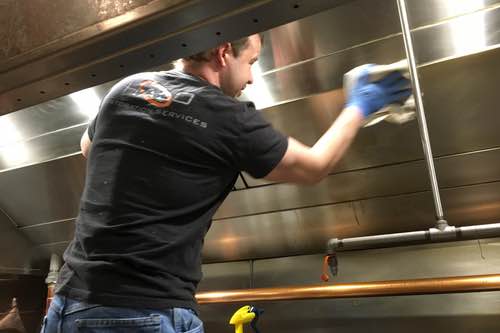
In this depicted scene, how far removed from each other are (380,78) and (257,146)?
15.5 inches

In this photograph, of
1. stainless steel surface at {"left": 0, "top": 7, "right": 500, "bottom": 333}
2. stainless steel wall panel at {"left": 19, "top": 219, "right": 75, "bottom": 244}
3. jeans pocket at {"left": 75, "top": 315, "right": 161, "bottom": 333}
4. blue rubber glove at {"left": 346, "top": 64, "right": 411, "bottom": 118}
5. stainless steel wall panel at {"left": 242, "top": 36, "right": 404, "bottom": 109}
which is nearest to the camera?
jeans pocket at {"left": 75, "top": 315, "right": 161, "bottom": 333}

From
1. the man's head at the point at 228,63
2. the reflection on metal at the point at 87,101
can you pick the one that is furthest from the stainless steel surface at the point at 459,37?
the reflection on metal at the point at 87,101

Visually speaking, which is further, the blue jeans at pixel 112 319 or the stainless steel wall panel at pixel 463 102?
the stainless steel wall panel at pixel 463 102

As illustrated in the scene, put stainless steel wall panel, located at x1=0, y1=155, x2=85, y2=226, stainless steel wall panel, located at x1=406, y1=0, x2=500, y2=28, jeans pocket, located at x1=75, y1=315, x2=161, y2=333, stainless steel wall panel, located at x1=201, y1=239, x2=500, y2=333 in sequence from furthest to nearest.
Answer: stainless steel wall panel, located at x1=0, y1=155, x2=85, y2=226 < stainless steel wall panel, located at x1=201, y1=239, x2=500, y2=333 < stainless steel wall panel, located at x1=406, y1=0, x2=500, y2=28 < jeans pocket, located at x1=75, y1=315, x2=161, y2=333

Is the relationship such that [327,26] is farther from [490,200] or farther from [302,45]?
[490,200]

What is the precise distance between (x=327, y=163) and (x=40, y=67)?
50cm

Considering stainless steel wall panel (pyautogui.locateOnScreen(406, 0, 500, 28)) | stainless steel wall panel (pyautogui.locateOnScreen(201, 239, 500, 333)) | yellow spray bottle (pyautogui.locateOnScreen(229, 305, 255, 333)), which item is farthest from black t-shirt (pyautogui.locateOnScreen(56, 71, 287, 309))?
stainless steel wall panel (pyautogui.locateOnScreen(201, 239, 500, 333))

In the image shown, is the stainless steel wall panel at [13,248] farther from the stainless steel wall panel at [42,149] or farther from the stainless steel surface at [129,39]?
the stainless steel surface at [129,39]

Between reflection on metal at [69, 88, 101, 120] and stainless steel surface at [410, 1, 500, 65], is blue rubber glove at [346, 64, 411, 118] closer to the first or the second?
stainless steel surface at [410, 1, 500, 65]

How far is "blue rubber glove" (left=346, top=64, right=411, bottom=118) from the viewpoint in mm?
812

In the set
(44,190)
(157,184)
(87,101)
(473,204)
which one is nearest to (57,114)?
(87,101)

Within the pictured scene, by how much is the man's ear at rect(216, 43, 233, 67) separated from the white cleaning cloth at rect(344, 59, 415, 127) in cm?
27

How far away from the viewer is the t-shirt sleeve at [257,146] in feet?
2.10

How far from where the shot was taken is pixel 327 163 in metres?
0.70
